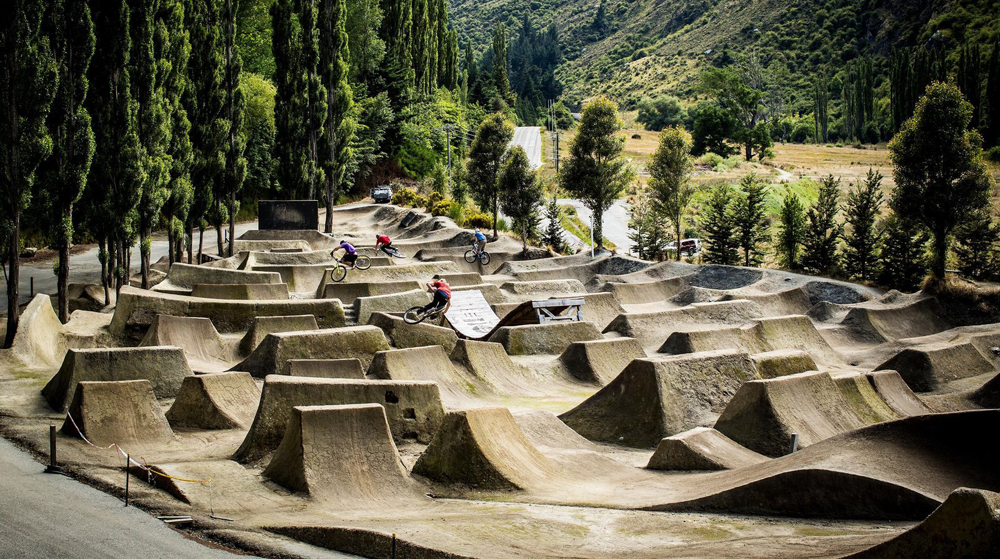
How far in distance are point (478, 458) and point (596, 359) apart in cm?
1033

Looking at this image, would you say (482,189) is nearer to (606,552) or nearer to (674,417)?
(674,417)

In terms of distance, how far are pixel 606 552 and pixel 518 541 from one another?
881mm

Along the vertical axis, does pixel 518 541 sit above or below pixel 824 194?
below

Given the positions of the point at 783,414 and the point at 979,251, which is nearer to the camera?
the point at 783,414

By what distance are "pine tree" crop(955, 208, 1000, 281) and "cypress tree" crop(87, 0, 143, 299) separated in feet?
87.5

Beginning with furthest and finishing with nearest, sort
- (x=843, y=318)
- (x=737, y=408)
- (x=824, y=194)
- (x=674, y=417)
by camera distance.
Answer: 1. (x=824, y=194)
2. (x=843, y=318)
3. (x=674, y=417)
4. (x=737, y=408)

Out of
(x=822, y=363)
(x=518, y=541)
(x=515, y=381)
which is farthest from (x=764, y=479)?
(x=822, y=363)

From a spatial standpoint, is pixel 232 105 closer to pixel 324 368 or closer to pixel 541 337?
pixel 541 337

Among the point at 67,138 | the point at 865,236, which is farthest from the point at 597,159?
the point at 67,138

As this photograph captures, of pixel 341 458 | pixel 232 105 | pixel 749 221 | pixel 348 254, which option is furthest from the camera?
pixel 749 221

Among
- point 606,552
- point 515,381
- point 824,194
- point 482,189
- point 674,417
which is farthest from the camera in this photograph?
point 482,189

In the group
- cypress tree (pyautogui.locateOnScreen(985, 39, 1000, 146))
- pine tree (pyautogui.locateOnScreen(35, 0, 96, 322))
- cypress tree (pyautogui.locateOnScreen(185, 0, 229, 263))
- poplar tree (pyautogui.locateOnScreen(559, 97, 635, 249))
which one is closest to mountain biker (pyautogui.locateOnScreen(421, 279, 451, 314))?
pine tree (pyautogui.locateOnScreen(35, 0, 96, 322))

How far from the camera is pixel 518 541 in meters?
8.57

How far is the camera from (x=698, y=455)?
1231 centimetres
